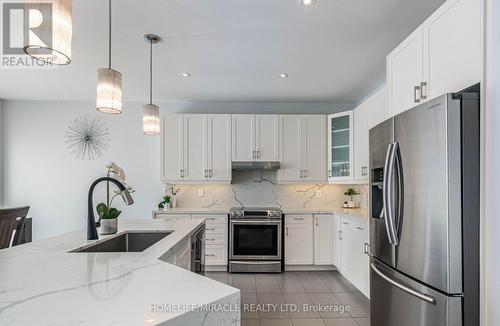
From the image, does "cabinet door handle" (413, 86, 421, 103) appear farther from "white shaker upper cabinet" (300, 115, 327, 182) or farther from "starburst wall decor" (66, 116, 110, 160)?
"starburst wall decor" (66, 116, 110, 160)

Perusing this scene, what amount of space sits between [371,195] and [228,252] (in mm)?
2561

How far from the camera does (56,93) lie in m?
4.29

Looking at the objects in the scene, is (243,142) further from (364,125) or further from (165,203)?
(364,125)

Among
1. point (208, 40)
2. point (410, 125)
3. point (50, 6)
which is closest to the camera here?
point (50, 6)

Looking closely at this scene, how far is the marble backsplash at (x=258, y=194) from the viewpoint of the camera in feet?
15.3

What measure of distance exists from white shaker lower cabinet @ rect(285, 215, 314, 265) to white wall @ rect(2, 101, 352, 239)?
2.02m

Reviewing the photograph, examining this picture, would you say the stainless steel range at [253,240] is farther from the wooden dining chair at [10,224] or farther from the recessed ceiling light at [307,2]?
the recessed ceiling light at [307,2]

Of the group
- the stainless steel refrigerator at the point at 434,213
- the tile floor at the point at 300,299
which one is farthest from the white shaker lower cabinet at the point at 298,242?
the stainless steel refrigerator at the point at 434,213

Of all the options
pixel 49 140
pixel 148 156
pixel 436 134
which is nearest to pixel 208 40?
pixel 436 134

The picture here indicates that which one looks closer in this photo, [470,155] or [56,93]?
[470,155]

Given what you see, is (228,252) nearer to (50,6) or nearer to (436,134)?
(436,134)


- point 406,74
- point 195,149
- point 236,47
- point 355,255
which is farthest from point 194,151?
point 406,74

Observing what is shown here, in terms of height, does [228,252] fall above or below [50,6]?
below

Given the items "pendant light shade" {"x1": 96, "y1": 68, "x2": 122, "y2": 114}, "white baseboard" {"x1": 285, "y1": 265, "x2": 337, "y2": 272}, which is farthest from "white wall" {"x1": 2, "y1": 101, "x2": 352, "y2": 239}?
"pendant light shade" {"x1": 96, "y1": 68, "x2": 122, "y2": 114}
